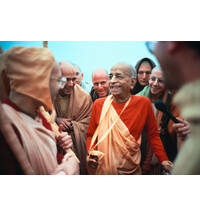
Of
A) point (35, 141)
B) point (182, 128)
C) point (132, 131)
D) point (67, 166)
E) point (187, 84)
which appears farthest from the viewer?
point (132, 131)

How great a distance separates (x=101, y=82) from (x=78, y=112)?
445 millimetres

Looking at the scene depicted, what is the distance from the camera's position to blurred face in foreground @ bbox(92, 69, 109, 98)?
2604 millimetres

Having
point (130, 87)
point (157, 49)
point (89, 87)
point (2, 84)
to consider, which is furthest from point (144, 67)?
point (2, 84)

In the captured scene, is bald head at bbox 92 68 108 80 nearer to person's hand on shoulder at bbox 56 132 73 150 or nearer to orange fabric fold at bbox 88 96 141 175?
orange fabric fold at bbox 88 96 141 175

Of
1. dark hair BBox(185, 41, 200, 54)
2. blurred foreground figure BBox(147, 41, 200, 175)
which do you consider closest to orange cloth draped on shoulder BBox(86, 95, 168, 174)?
blurred foreground figure BBox(147, 41, 200, 175)

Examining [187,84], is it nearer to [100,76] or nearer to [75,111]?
[100,76]

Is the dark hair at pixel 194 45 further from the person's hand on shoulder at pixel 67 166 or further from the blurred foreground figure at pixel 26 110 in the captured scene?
the person's hand on shoulder at pixel 67 166

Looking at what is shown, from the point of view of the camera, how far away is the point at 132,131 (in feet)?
7.86

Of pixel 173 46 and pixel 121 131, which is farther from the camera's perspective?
pixel 121 131

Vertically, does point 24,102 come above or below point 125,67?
below

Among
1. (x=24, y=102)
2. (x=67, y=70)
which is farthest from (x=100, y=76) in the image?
(x=24, y=102)

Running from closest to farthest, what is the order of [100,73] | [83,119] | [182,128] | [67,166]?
1. [67,166]
2. [182,128]
3. [100,73]
4. [83,119]

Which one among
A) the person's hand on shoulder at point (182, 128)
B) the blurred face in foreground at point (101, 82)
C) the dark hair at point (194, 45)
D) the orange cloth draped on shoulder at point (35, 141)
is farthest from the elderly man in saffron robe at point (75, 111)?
the dark hair at point (194, 45)

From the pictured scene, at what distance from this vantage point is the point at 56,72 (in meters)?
2.12
